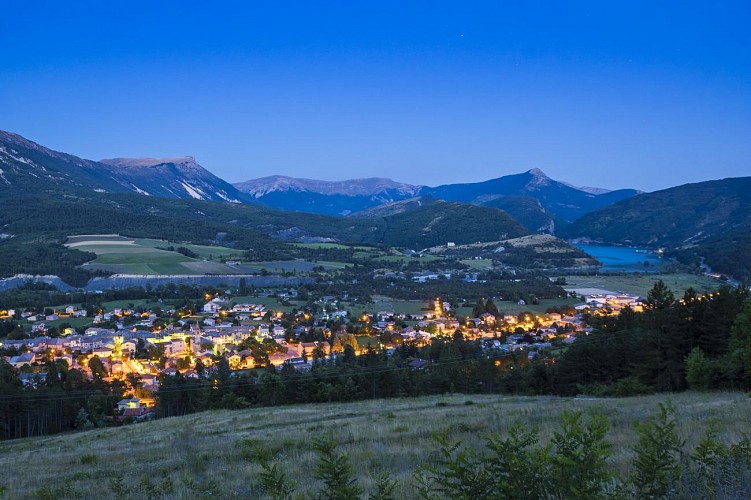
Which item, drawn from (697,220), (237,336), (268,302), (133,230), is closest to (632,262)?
(697,220)

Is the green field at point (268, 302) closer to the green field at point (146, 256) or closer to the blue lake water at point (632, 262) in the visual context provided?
the green field at point (146, 256)

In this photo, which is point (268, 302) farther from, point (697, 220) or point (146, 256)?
point (697, 220)

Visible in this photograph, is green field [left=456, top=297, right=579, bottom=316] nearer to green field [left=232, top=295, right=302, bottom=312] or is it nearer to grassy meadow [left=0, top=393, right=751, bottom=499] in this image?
green field [left=232, top=295, right=302, bottom=312]

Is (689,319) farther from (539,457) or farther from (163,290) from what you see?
(163,290)

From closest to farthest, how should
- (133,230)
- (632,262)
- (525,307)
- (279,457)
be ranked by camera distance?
1. (279,457)
2. (525,307)
3. (632,262)
4. (133,230)

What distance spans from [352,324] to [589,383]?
33902mm

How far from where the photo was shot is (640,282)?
295ft

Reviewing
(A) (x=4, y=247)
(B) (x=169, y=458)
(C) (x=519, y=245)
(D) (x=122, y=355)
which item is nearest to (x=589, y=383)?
(B) (x=169, y=458)

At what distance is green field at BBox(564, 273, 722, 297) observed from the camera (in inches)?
3063

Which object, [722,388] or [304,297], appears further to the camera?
[304,297]

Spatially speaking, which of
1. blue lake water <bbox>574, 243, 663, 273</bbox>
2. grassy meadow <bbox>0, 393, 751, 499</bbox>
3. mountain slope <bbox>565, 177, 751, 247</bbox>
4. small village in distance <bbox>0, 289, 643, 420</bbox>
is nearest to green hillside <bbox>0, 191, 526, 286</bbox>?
small village in distance <bbox>0, 289, 643, 420</bbox>

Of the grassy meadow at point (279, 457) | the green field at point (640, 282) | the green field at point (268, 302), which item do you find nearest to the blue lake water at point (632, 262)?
the green field at point (640, 282)

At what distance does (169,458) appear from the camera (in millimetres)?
11305

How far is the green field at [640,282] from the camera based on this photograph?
77812 millimetres
